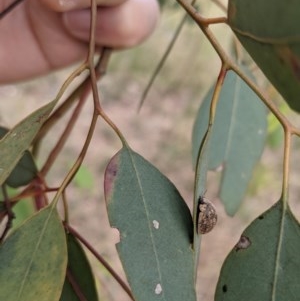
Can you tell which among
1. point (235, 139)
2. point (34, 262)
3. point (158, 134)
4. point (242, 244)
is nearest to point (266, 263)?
point (242, 244)

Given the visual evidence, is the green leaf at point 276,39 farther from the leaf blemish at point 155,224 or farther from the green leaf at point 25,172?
the green leaf at point 25,172

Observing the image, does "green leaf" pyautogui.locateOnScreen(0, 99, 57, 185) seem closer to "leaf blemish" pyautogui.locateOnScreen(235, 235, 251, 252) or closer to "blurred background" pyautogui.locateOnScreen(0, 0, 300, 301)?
"leaf blemish" pyautogui.locateOnScreen(235, 235, 251, 252)

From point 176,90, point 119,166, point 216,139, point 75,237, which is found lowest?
point 176,90

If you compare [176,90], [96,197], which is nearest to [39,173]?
[96,197]

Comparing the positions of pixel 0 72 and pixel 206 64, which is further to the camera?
pixel 206 64

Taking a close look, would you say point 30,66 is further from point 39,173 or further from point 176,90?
point 176,90

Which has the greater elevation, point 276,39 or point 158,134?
point 276,39

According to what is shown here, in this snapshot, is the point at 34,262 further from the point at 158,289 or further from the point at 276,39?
the point at 276,39
